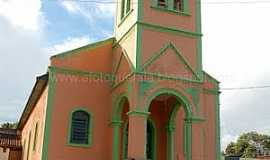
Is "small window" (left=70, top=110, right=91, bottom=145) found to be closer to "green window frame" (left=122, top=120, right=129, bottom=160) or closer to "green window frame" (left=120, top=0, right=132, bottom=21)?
"green window frame" (left=122, top=120, right=129, bottom=160)

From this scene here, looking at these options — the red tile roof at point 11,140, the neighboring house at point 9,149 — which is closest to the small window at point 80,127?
the neighboring house at point 9,149

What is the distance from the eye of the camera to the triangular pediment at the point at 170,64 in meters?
17.4

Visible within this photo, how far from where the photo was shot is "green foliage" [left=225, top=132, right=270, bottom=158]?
5691cm

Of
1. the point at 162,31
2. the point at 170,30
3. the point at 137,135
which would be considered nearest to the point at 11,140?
the point at 137,135

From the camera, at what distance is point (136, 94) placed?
16.7 meters

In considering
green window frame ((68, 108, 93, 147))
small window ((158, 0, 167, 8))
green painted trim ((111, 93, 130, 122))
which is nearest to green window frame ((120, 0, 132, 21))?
small window ((158, 0, 167, 8))

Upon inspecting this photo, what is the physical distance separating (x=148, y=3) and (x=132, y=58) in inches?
107

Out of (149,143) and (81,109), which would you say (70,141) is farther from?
(149,143)

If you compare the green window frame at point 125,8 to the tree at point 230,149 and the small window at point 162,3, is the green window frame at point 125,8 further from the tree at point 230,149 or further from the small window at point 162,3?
the tree at point 230,149

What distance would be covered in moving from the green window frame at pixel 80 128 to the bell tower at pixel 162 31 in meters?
3.43

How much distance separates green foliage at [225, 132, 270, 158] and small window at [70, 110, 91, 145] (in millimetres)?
41229

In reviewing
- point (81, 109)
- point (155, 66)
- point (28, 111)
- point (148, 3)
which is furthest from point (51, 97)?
point (28, 111)

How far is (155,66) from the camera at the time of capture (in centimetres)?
1744

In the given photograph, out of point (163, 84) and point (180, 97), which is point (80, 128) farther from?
point (180, 97)
